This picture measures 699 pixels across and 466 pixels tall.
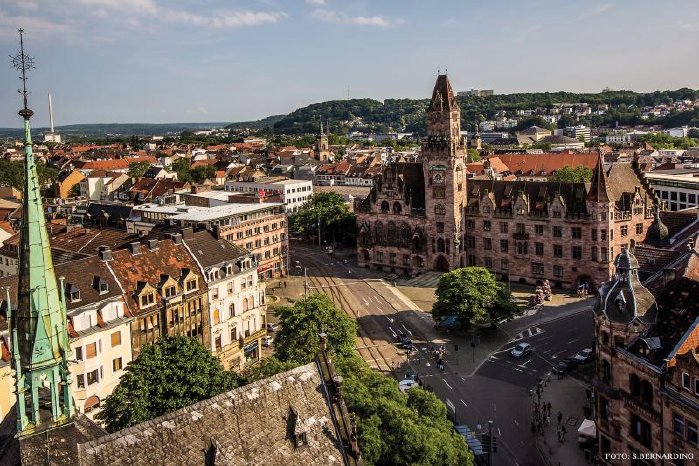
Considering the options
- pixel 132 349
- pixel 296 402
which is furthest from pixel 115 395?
pixel 296 402

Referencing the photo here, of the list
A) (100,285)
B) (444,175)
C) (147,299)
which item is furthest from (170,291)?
(444,175)

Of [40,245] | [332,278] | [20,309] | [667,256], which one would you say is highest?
[40,245]

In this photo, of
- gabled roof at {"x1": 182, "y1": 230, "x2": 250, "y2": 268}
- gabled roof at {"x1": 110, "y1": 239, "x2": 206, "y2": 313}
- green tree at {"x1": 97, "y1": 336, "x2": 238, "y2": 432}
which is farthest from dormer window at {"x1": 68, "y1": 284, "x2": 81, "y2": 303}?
gabled roof at {"x1": 182, "y1": 230, "x2": 250, "y2": 268}

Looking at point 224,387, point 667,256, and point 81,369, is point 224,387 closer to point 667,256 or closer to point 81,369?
point 81,369

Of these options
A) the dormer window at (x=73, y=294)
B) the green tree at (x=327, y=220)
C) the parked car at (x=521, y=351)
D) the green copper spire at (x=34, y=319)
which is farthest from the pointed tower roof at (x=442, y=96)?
the green copper spire at (x=34, y=319)

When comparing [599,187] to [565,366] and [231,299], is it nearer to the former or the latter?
[565,366]

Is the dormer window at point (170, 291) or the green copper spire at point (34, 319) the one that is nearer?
the green copper spire at point (34, 319)

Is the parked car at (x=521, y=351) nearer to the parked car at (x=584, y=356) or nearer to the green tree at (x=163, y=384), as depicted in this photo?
the parked car at (x=584, y=356)
